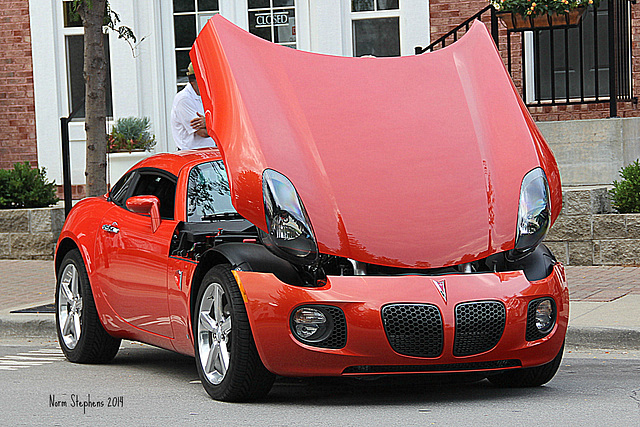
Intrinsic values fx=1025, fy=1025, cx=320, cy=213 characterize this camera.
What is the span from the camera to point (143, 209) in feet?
21.2

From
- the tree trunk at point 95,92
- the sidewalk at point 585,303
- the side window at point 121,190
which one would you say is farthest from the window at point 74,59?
the side window at point 121,190

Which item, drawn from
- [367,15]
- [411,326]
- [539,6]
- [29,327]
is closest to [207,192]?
[411,326]

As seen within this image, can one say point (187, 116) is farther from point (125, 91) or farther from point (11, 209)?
point (125, 91)

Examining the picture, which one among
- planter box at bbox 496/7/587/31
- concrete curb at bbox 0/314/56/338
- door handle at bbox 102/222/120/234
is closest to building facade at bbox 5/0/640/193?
planter box at bbox 496/7/587/31

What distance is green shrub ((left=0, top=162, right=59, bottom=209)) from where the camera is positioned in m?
13.4

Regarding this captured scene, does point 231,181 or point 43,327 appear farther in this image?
point 43,327

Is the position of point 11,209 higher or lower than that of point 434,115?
lower

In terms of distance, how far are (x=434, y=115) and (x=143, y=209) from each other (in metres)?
1.95

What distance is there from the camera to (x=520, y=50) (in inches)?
582

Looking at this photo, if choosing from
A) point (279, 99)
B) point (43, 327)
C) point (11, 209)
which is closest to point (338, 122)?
point (279, 99)

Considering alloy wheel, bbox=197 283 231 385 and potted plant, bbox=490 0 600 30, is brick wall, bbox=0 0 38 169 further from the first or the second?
alloy wheel, bbox=197 283 231 385

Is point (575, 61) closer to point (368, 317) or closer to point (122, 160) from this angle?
point (122, 160)

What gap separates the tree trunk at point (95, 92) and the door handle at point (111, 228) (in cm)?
310

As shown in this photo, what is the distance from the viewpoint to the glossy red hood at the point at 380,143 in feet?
17.6
